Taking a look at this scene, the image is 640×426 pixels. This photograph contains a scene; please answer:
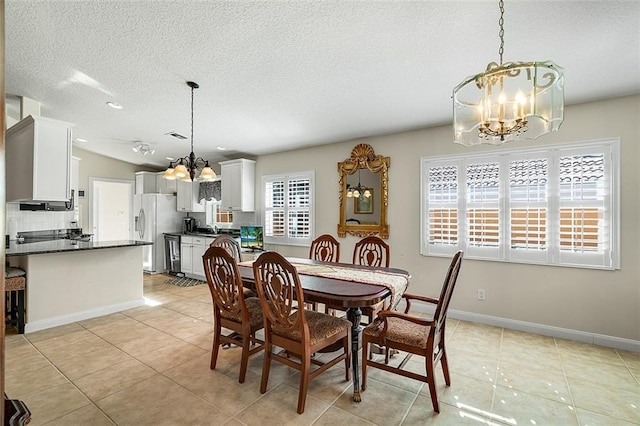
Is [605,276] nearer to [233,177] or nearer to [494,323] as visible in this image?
[494,323]

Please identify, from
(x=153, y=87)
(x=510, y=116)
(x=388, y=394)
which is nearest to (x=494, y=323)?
(x=388, y=394)

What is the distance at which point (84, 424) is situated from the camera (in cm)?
189

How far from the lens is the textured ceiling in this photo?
2.09 meters

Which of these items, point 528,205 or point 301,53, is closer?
point 301,53

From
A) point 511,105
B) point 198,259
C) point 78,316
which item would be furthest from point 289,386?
point 198,259

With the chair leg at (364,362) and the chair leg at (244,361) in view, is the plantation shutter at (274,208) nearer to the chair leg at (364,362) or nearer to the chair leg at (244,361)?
the chair leg at (244,361)

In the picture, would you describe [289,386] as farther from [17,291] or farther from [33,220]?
[33,220]

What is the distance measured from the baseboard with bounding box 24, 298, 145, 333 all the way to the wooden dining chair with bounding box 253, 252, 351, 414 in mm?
3001

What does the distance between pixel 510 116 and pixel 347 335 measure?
6.10ft

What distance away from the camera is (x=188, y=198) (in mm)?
6660

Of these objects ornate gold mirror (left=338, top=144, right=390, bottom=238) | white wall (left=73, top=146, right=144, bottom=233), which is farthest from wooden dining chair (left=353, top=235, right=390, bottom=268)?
white wall (left=73, top=146, right=144, bottom=233)

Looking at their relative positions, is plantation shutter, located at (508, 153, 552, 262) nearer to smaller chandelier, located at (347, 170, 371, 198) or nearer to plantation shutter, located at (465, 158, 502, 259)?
plantation shutter, located at (465, 158, 502, 259)

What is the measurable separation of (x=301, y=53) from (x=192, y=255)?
191 inches

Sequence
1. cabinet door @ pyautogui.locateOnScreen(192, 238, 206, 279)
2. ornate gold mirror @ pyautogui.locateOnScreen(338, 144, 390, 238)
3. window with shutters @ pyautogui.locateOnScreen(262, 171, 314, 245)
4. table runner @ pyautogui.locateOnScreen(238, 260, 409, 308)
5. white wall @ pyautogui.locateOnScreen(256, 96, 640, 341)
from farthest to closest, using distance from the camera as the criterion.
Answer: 1. cabinet door @ pyautogui.locateOnScreen(192, 238, 206, 279)
2. window with shutters @ pyautogui.locateOnScreen(262, 171, 314, 245)
3. ornate gold mirror @ pyautogui.locateOnScreen(338, 144, 390, 238)
4. white wall @ pyautogui.locateOnScreen(256, 96, 640, 341)
5. table runner @ pyautogui.locateOnScreen(238, 260, 409, 308)
